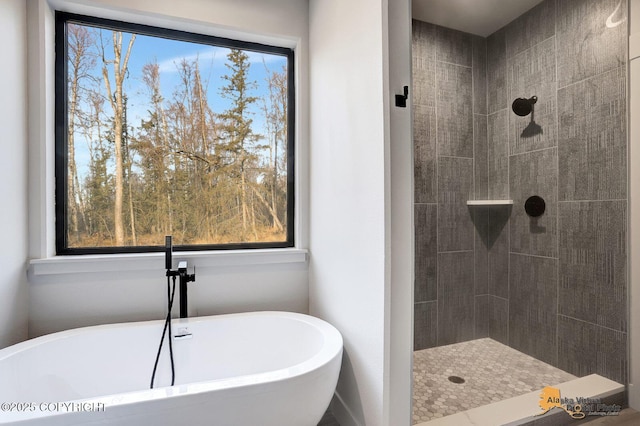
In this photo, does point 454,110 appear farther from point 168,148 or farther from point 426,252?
point 168,148

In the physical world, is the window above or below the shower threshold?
above

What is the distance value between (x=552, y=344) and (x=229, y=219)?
7.61 ft

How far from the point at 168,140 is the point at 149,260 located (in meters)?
0.72

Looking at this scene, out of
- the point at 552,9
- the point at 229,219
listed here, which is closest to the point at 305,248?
the point at 229,219

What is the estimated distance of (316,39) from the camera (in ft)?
6.38

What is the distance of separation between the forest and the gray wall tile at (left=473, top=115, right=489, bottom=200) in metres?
1.54

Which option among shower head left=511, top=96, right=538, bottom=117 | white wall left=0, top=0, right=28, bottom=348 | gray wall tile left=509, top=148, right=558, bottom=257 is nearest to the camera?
white wall left=0, top=0, right=28, bottom=348

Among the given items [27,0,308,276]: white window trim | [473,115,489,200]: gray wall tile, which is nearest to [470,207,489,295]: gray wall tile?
[473,115,489,200]: gray wall tile

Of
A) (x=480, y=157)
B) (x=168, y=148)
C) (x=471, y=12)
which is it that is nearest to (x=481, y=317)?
(x=480, y=157)

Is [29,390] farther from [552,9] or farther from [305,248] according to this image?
[552,9]

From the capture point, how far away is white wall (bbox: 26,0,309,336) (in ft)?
5.38

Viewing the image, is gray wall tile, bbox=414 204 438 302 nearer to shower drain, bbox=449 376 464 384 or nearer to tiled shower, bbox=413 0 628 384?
tiled shower, bbox=413 0 628 384

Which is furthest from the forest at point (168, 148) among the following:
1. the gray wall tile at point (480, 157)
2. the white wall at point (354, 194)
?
the gray wall tile at point (480, 157)
